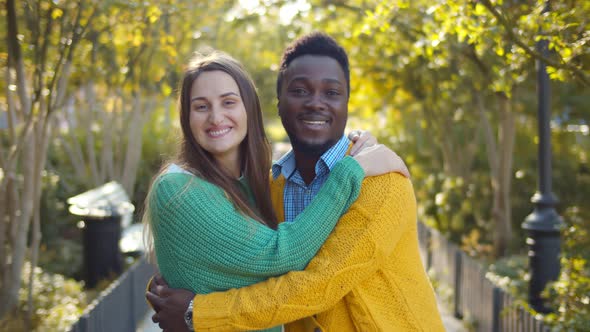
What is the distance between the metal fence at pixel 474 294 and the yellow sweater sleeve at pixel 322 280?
245 centimetres

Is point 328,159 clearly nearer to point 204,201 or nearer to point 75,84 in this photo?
point 204,201

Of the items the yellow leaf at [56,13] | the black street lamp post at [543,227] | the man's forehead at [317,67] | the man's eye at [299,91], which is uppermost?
the yellow leaf at [56,13]

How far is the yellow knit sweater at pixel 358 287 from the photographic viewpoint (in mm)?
2297

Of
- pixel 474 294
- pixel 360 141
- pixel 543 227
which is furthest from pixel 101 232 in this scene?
pixel 360 141

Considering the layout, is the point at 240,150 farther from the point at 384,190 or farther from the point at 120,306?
the point at 120,306

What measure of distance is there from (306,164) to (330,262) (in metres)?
0.72

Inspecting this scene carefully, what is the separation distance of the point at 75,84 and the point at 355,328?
9156mm

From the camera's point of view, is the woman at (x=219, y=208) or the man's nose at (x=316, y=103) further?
the man's nose at (x=316, y=103)

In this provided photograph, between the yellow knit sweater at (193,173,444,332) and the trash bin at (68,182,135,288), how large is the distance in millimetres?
5179

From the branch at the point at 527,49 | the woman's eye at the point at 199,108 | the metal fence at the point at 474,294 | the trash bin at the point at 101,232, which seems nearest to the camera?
the woman's eye at the point at 199,108

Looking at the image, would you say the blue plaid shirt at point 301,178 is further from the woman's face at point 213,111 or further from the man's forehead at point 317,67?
the woman's face at point 213,111

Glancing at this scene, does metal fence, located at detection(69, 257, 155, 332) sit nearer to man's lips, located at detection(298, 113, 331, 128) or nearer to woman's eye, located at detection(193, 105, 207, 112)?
woman's eye, located at detection(193, 105, 207, 112)

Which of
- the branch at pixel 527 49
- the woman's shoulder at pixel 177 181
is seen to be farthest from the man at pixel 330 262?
the branch at pixel 527 49

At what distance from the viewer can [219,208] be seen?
238 cm
